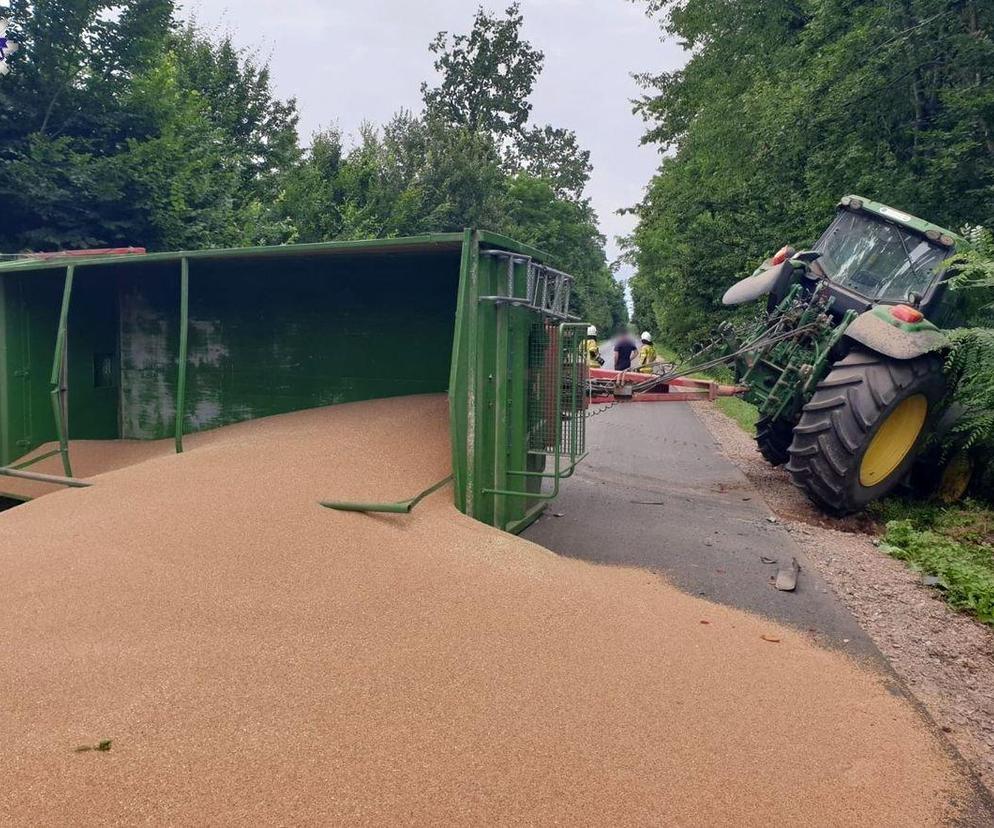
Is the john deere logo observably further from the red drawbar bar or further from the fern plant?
the fern plant

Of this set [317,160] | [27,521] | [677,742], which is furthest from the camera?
[317,160]

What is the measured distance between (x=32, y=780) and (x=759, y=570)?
183 inches

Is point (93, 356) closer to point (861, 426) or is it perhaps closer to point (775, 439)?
point (861, 426)

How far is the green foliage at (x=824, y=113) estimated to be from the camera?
10.4m

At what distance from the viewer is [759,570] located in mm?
5734

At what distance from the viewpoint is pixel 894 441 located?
723 cm

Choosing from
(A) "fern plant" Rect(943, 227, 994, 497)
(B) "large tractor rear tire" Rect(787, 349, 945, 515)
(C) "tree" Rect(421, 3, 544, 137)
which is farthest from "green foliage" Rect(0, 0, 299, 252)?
(C) "tree" Rect(421, 3, 544, 137)

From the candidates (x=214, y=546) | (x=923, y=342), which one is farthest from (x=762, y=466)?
(x=214, y=546)

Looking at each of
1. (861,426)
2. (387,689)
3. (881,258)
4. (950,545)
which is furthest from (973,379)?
(387,689)

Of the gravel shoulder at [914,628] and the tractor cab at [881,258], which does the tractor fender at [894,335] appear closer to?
the tractor cab at [881,258]

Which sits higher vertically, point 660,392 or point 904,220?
point 904,220

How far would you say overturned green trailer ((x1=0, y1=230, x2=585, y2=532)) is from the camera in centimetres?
587

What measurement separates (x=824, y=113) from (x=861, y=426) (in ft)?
23.4

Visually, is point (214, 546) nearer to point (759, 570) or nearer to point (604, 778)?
point (604, 778)
